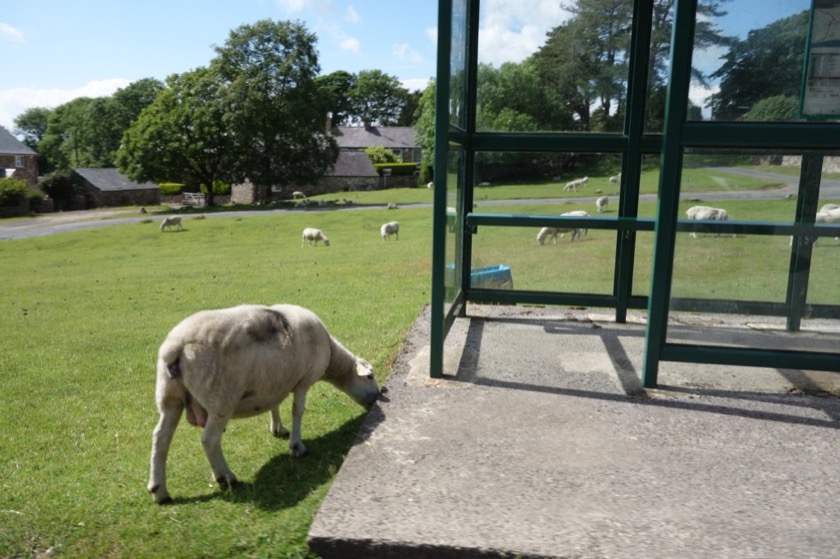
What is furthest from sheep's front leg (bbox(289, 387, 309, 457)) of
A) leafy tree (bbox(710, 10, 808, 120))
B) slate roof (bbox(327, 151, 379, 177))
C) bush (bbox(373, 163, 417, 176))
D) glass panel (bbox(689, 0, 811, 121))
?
bush (bbox(373, 163, 417, 176))

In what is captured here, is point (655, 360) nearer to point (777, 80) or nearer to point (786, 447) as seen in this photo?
point (786, 447)

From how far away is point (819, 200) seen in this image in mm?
6145

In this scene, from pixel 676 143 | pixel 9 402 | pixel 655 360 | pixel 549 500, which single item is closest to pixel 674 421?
pixel 655 360

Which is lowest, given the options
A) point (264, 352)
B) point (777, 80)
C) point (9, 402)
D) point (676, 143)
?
point (9, 402)

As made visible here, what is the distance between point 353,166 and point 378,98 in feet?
150

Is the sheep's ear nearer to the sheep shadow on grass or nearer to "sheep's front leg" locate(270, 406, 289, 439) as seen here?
the sheep shadow on grass

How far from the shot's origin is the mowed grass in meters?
3.87

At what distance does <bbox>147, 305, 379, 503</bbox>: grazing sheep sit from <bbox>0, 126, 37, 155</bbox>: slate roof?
249 ft

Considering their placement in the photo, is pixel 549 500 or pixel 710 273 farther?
pixel 710 273

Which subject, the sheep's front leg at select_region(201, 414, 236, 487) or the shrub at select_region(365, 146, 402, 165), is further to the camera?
the shrub at select_region(365, 146, 402, 165)

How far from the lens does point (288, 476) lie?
451 centimetres

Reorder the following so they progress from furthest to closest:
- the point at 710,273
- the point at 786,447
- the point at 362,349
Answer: the point at 362,349
the point at 710,273
the point at 786,447

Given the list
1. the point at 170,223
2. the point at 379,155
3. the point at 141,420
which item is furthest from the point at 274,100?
the point at 141,420

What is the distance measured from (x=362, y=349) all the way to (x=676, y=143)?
13.5ft
